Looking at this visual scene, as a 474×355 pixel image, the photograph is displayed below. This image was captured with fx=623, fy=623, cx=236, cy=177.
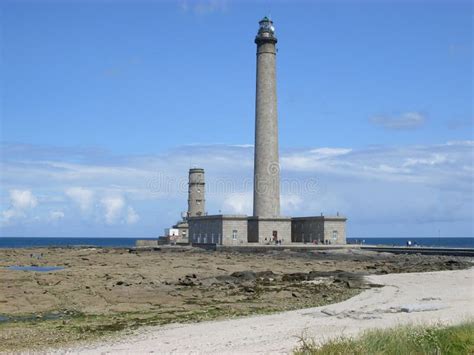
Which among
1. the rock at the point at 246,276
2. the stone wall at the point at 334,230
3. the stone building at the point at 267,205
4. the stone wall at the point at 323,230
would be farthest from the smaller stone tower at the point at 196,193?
the rock at the point at 246,276

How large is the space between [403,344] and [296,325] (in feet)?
18.5

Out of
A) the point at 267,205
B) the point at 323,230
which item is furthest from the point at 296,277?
the point at 323,230

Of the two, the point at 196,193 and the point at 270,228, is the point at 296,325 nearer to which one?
the point at 270,228

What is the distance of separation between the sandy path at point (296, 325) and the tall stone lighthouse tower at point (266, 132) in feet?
122

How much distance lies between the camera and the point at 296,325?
57.4ft

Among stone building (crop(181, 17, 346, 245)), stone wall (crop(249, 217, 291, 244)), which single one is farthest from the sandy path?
stone wall (crop(249, 217, 291, 244))

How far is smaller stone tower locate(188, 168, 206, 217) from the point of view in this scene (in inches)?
3243

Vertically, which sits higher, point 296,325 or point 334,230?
point 334,230

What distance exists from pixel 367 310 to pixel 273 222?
1723 inches

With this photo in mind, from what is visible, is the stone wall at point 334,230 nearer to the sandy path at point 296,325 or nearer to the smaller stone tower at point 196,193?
the smaller stone tower at point 196,193

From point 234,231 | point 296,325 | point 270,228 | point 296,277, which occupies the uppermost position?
point 270,228

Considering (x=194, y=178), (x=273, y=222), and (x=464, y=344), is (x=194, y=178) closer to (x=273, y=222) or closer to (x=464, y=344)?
(x=273, y=222)

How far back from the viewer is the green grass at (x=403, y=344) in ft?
37.6

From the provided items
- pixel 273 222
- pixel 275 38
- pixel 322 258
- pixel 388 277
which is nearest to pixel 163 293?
pixel 388 277
